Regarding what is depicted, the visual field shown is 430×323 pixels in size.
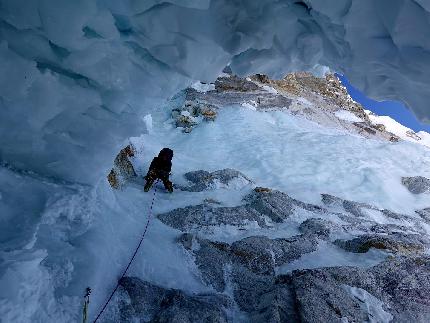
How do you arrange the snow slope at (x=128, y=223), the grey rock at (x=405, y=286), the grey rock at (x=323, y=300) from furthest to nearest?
the grey rock at (x=405, y=286), the grey rock at (x=323, y=300), the snow slope at (x=128, y=223)

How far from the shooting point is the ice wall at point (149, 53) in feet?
12.8

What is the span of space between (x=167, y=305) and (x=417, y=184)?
1313 centimetres

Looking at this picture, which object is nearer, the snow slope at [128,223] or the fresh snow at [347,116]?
the snow slope at [128,223]

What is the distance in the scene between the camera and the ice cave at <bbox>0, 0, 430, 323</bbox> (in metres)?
4.23

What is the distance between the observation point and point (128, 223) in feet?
23.4

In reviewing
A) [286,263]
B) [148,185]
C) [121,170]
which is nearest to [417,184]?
[286,263]

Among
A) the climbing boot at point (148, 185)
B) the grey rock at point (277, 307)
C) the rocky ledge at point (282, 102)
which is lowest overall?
the grey rock at point (277, 307)

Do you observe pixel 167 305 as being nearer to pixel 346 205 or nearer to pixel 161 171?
pixel 161 171

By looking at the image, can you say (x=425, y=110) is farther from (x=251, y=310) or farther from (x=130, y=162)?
(x=130, y=162)

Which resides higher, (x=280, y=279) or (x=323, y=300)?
(x=280, y=279)

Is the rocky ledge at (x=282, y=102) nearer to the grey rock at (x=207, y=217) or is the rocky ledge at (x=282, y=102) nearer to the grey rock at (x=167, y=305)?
the grey rock at (x=207, y=217)

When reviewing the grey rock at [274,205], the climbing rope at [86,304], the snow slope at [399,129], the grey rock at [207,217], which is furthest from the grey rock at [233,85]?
the climbing rope at [86,304]

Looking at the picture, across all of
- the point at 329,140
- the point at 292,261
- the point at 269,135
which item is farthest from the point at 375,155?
the point at 292,261

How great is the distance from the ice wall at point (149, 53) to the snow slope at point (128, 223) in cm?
77
